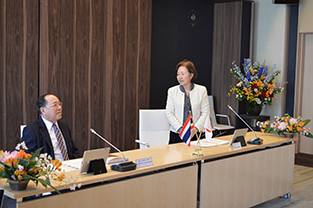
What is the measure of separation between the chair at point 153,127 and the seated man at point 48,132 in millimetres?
1252

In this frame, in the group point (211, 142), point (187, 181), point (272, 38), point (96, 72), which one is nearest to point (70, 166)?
point (187, 181)

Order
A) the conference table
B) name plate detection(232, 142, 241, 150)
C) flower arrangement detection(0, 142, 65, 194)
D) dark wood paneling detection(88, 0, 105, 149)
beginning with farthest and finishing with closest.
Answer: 1. dark wood paneling detection(88, 0, 105, 149)
2. name plate detection(232, 142, 241, 150)
3. the conference table
4. flower arrangement detection(0, 142, 65, 194)

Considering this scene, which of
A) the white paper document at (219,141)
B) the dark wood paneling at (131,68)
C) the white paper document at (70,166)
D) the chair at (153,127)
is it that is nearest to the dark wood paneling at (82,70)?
the dark wood paneling at (131,68)

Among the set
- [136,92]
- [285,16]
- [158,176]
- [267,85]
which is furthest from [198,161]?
[285,16]

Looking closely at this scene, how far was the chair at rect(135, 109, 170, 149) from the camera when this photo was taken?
4.23 metres

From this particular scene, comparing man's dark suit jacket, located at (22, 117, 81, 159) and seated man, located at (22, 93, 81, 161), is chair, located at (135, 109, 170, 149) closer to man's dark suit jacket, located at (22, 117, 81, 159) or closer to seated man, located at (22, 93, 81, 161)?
seated man, located at (22, 93, 81, 161)

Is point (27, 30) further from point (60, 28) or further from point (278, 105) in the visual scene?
point (278, 105)

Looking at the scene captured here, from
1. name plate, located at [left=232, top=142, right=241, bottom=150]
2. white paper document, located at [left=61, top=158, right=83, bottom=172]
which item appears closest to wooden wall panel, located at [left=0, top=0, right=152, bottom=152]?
white paper document, located at [left=61, top=158, right=83, bottom=172]

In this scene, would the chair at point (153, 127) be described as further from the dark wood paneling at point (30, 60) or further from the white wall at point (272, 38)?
the white wall at point (272, 38)

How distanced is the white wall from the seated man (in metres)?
4.83

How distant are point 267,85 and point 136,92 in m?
2.47

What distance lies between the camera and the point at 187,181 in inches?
118

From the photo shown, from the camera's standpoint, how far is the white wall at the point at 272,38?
21.9 ft

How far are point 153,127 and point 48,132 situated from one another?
5.10 ft
